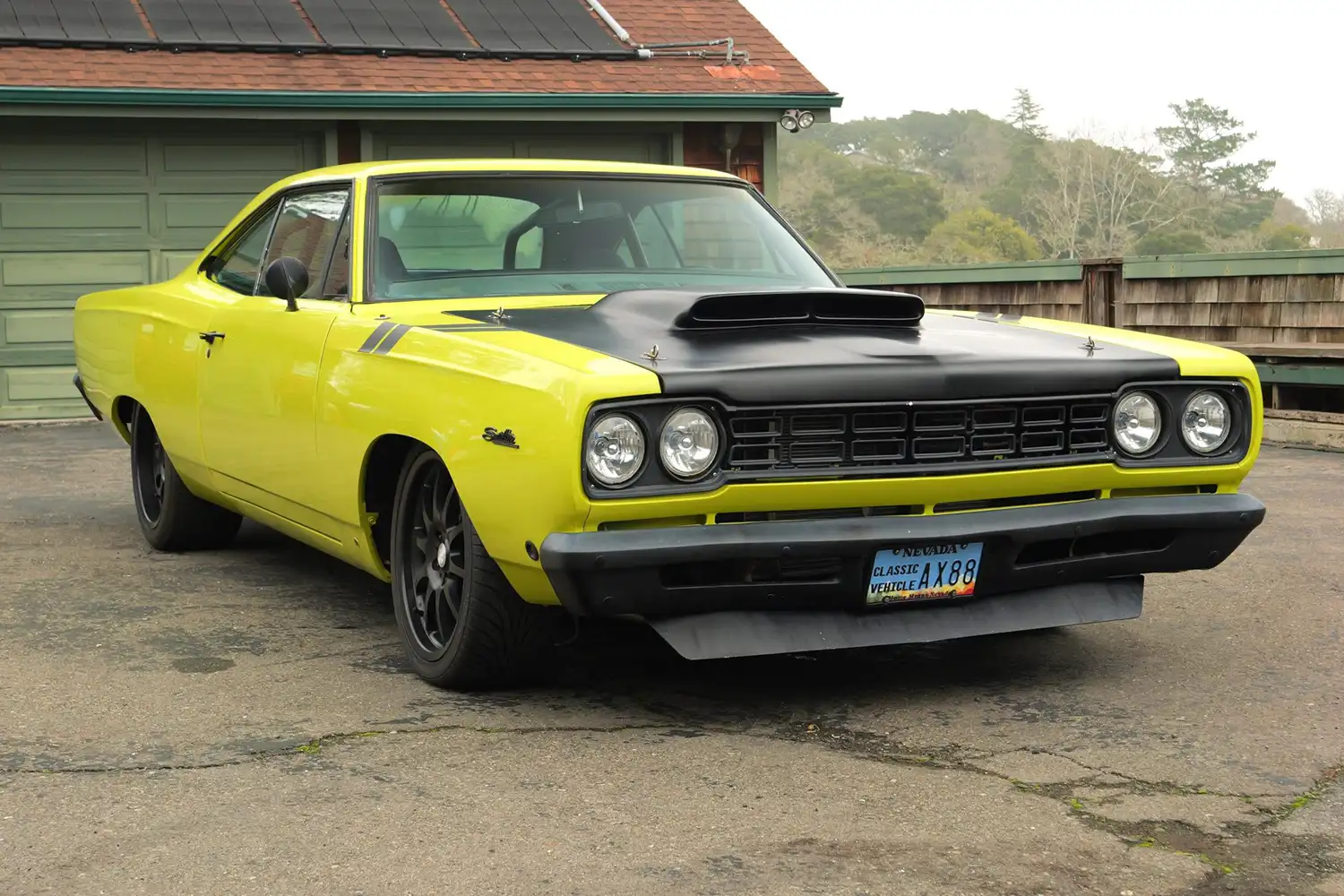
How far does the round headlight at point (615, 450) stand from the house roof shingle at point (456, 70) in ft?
33.4

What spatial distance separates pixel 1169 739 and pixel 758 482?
1.19 metres

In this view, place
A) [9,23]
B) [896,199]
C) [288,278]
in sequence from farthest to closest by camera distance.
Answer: [896,199] → [9,23] → [288,278]

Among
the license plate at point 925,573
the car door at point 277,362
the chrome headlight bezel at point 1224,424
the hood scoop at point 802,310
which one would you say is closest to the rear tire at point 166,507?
the car door at point 277,362

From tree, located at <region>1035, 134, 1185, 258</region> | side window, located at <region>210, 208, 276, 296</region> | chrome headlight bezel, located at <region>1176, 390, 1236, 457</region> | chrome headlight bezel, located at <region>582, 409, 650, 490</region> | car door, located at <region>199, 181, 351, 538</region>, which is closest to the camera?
chrome headlight bezel, located at <region>582, 409, 650, 490</region>

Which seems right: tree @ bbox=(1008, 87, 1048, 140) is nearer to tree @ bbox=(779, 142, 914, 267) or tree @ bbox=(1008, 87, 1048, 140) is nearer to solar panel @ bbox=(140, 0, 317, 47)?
tree @ bbox=(779, 142, 914, 267)

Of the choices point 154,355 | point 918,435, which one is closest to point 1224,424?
point 918,435

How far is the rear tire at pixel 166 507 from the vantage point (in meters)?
6.91

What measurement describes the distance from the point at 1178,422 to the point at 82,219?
425 inches

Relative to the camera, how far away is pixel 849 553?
4254 mm

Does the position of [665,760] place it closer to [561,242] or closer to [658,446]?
[658,446]

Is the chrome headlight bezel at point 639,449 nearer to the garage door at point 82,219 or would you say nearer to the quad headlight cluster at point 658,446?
the quad headlight cluster at point 658,446

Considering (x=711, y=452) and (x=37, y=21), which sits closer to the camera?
(x=711, y=452)

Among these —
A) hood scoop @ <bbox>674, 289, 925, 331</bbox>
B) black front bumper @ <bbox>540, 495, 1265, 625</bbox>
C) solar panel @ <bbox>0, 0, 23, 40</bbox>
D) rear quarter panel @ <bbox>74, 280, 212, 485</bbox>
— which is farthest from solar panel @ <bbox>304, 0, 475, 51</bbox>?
black front bumper @ <bbox>540, 495, 1265, 625</bbox>

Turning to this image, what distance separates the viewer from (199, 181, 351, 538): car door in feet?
17.6
